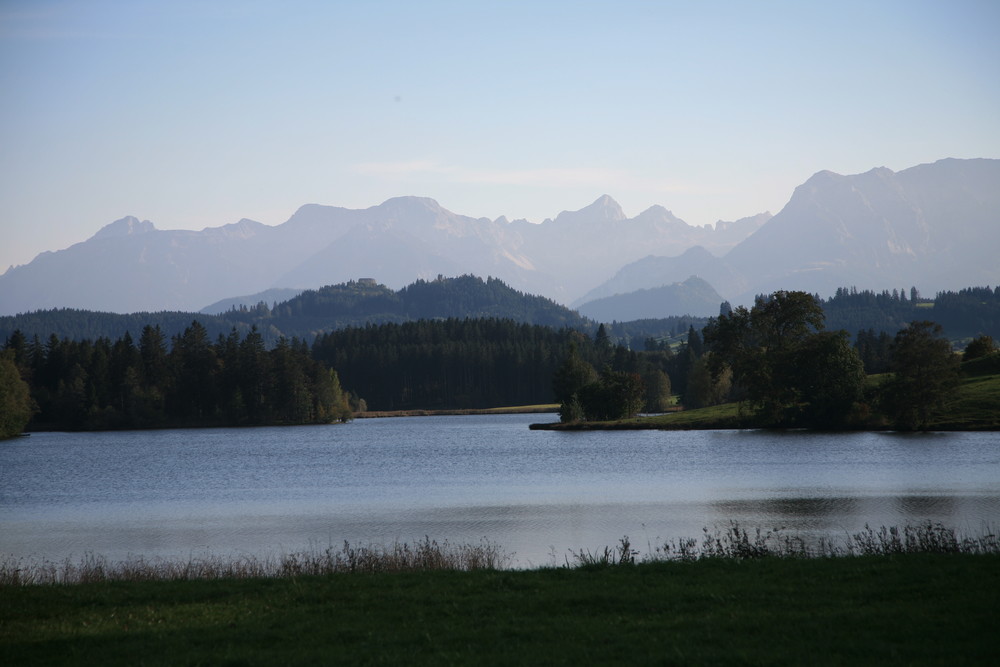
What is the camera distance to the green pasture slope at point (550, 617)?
14586 millimetres

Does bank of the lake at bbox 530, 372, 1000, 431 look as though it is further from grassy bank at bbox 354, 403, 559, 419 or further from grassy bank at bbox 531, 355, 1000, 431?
grassy bank at bbox 354, 403, 559, 419

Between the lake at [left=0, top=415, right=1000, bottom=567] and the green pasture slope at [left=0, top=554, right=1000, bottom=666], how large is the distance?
8.42 meters

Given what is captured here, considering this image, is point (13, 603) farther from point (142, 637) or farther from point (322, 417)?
point (322, 417)

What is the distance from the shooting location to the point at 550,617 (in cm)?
1722

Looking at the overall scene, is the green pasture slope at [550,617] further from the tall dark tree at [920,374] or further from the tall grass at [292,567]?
the tall dark tree at [920,374]

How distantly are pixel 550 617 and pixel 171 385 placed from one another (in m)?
147

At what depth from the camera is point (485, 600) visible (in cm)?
1880

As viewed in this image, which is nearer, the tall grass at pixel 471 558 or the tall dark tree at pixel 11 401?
the tall grass at pixel 471 558

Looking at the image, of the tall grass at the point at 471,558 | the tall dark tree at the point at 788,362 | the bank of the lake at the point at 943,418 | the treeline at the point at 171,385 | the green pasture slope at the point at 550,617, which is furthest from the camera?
the treeline at the point at 171,385

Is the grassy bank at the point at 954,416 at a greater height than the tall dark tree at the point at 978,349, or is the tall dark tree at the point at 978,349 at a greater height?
the tall dark tree at the point at 978,349

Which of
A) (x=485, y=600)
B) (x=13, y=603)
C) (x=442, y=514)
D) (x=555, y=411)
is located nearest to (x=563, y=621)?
(x=485, y=600)

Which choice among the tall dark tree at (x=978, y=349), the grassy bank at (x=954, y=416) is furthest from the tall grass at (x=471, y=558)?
the tall dark tree at (x=978, y=349)

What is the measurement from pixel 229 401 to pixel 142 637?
475 ft

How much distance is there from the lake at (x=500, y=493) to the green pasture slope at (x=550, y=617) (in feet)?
27.6
